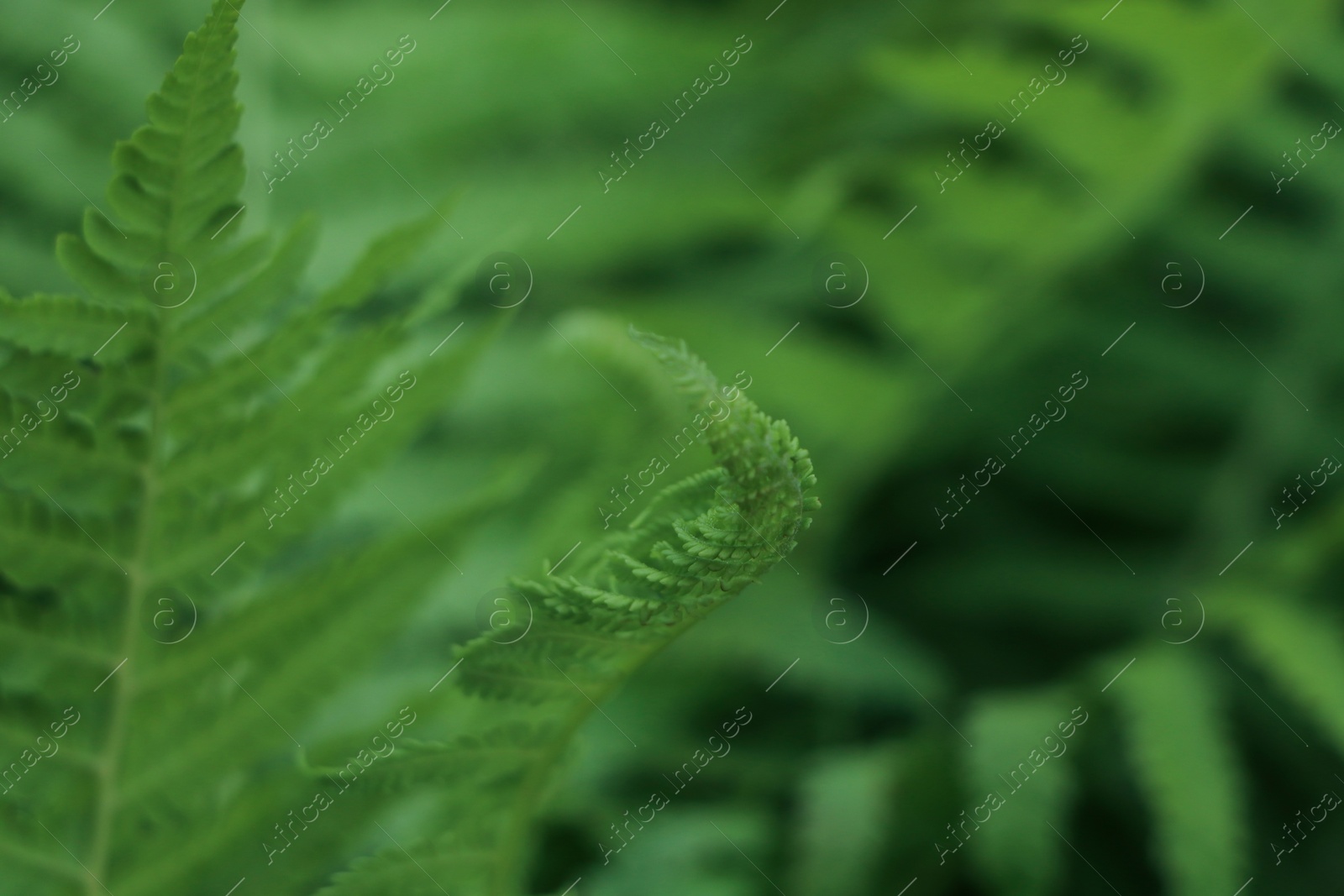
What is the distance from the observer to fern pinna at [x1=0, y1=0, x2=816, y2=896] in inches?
21.6

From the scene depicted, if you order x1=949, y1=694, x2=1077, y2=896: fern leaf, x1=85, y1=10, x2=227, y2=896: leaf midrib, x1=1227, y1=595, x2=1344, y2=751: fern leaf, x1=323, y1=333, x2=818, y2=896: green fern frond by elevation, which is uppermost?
x1=85, y1=10, x2=227, y2=896: leaf midrib

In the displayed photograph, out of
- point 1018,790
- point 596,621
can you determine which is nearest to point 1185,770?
point 1018,790

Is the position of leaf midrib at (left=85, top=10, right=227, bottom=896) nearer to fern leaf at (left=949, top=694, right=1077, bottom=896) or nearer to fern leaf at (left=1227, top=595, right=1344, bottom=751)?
fern leaf at (left=949, top=694, right=1077, bottom=896)

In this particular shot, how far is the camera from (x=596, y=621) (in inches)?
21.4

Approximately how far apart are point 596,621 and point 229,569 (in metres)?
0.28

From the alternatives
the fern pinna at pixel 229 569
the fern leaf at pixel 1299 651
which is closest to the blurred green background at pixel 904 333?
the fern leaf at pixel 1299 651

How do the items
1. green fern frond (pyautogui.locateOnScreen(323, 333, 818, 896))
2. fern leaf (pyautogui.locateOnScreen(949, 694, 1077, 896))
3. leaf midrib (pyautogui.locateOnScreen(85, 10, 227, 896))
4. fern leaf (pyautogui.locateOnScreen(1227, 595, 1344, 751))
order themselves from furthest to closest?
fern leaf (pyautogui.locateOnScreen(1227, 595, 1344, 751)), fern leaf (pyautogui.locateOnScreen(949, 694, 1077, 896)), leaf midrib (pyautogui.locateOnScreen(85, 10, 227, 896)), green fern frond (pyautogui.locateOnScreen(323, 333, 818, 896))

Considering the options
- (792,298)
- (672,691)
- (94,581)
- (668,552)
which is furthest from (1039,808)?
(792,298)

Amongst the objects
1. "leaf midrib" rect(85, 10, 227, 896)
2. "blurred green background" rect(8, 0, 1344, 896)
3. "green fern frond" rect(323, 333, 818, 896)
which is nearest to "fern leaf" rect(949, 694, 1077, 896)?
"blurred green background" rect(8, 0, 1344, 896)

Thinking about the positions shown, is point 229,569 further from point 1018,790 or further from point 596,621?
point 1018,790

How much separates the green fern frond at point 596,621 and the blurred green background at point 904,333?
0.32 meters

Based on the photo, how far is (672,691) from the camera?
3.85 feet

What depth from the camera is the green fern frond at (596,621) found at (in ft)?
1.68

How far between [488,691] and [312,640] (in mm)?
204
